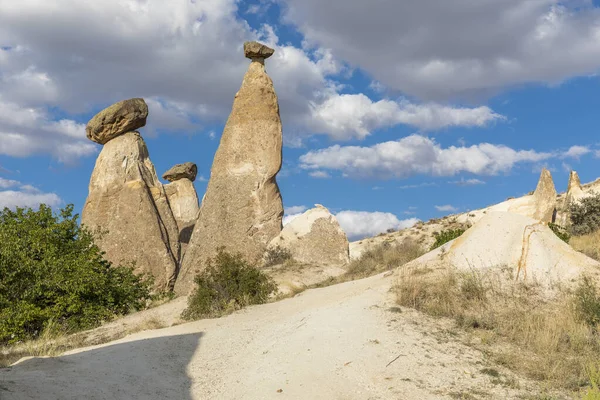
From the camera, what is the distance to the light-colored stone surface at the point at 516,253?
386 inches

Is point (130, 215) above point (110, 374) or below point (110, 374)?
above

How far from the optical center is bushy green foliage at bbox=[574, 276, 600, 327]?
820 centimetres

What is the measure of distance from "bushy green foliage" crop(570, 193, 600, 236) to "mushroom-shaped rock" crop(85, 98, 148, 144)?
16.6 meters

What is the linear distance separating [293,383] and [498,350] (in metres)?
2.93

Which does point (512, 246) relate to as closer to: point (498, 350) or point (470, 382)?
point (498, 350)

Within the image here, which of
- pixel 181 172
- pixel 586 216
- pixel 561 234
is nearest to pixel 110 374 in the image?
pixel 561 234

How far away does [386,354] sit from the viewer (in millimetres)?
7133

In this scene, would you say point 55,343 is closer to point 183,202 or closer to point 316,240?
point 316,240

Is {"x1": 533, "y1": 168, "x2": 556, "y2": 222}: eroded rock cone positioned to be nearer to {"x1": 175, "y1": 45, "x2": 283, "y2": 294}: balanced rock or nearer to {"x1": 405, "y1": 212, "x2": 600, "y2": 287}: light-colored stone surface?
{"x1": 175, "y1": 45, "x2": 283, "y2": 294}: balanced rock

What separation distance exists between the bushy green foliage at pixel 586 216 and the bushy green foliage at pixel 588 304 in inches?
439

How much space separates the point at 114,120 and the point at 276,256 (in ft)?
29.9

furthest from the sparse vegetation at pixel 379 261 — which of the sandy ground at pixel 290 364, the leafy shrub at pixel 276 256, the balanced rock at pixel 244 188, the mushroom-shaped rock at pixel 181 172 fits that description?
the mushroom-shaped rock at pixel 181 172

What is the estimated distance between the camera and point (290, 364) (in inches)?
276

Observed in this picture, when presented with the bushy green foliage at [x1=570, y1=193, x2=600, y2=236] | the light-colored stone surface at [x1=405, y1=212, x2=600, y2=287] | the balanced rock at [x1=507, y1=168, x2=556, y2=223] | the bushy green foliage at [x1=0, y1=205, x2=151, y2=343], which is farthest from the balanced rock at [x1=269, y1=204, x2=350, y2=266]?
the bushy green foliage at [x1=570, y1=193, x2=600, y2=236]
